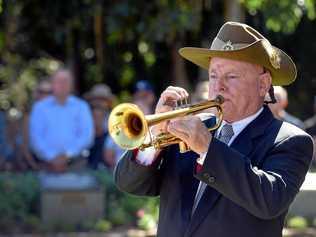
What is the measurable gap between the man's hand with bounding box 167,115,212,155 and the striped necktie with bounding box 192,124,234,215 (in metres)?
0.29

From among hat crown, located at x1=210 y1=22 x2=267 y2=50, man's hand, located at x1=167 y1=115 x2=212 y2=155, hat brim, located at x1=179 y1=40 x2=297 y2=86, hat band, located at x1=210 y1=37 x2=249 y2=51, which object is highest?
hat crown, located at x1=210 y1=22 x2=267 y2=50

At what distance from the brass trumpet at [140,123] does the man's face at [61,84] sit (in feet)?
18.4

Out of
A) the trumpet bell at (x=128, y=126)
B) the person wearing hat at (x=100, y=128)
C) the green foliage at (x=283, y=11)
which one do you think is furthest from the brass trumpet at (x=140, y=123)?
the person wearing hat at (x=100, y=128)

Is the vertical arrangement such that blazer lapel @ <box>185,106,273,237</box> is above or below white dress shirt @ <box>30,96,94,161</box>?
above

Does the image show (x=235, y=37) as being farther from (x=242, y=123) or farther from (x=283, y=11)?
(x=283, y=11)

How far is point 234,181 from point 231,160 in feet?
0.28

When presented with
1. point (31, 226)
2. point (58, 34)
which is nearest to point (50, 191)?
point (31, 226)

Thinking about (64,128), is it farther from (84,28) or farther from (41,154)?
A: (84,28)

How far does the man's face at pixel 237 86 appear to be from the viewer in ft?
11.3

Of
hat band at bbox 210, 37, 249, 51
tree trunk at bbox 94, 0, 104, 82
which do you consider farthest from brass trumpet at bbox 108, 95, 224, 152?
tree trunk at bbox 94, 0, 104, 82

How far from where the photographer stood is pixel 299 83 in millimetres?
12617

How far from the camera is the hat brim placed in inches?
137

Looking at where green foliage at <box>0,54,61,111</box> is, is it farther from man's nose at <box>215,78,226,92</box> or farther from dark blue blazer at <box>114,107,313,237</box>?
man's nose at <box>215,78,226,92</box>

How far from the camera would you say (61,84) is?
905 centimetres
